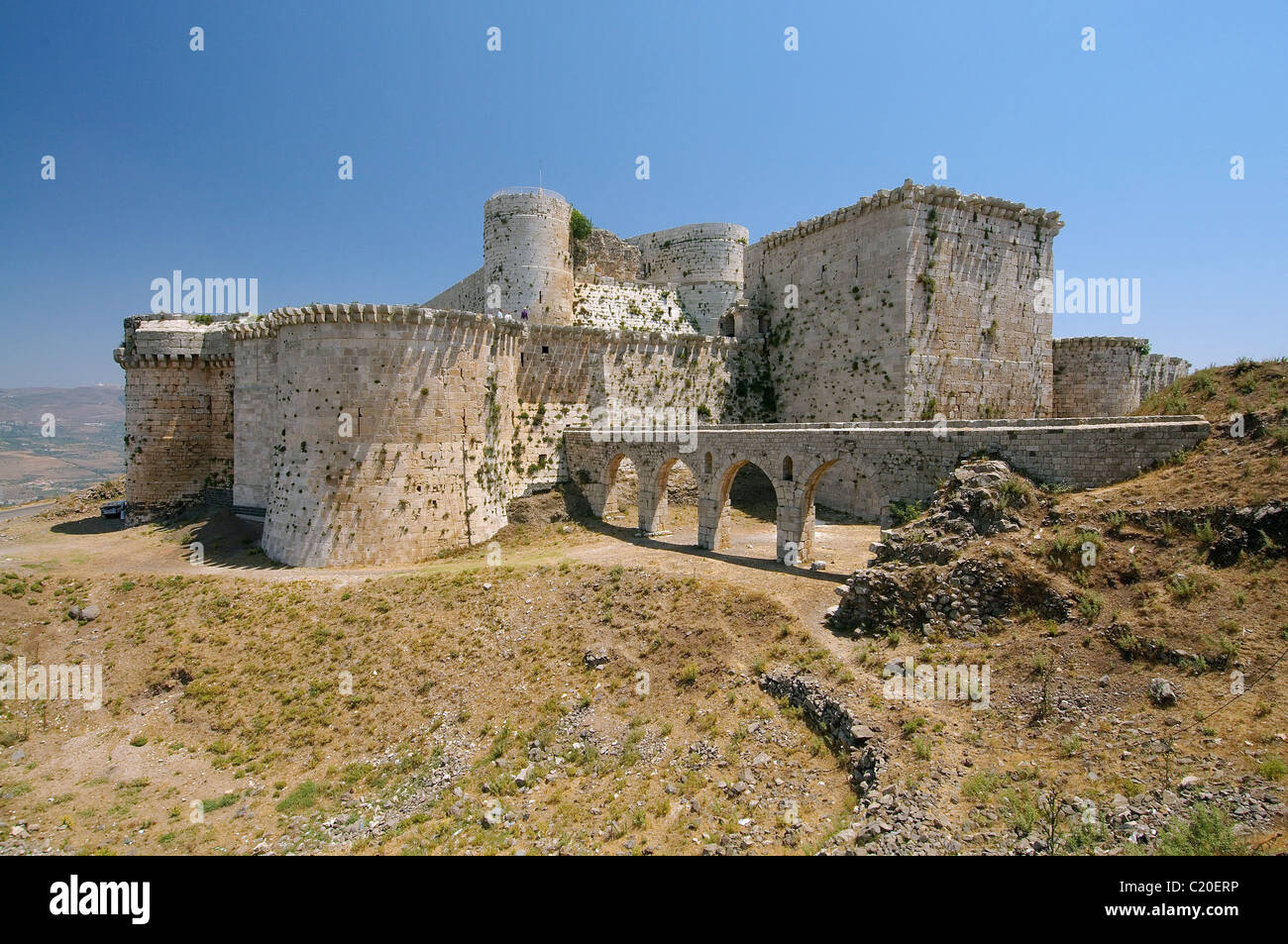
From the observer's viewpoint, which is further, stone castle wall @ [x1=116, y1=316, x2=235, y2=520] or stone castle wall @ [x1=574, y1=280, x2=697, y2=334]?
stone castle wall @ [x1=574, y1=280, x2=697, y2=334]

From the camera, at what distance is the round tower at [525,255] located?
115ft

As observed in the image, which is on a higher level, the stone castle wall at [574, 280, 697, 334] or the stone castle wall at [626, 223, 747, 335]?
the stone castle wall at [626, 223, 747, 335]

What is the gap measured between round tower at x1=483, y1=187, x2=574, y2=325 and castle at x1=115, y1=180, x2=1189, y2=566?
4.2 inches

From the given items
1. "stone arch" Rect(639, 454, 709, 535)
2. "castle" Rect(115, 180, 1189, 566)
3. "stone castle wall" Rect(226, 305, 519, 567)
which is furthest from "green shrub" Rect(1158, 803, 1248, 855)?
"stone castle wall" Rect(226, 305, 519, 567)

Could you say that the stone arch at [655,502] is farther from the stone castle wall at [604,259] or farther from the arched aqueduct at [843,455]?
the stone castle wall at [604,259]

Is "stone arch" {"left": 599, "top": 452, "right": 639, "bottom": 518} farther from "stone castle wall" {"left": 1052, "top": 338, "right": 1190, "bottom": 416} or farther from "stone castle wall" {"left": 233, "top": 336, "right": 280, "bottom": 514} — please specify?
"stone castle wall" {"left": 1052, "top": 338, "right": 1190, "bottom": 416}

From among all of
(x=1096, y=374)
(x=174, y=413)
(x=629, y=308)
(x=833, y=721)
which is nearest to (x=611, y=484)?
(x=629, y=308)

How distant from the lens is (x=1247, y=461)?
1325cm

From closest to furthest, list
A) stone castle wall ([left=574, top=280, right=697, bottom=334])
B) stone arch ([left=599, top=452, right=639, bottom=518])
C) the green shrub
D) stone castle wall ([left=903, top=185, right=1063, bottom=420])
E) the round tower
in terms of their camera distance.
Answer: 1. the green shrub
2. stone castle wall ([left=903, top=185, right=1063, bottom=420])
3. stone arch ([left=599, top=452, right=639, bottom=518])
4. the round tower
5. stone castle wall ([left=574, top=280, right=697, bottom=334])

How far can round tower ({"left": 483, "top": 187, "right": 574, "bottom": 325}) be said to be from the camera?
3510cm

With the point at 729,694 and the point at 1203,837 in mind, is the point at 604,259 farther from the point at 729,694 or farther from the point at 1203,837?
the point at 1203,837

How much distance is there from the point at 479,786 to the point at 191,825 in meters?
5.86

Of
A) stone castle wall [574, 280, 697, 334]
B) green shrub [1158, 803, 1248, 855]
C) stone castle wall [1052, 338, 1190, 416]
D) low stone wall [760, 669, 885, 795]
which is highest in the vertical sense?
stone castle wall [574, 280, 697, 334]
